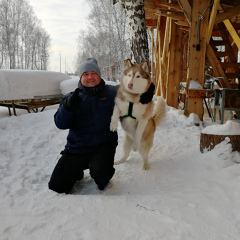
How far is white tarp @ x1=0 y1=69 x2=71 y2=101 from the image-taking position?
5.63 meters

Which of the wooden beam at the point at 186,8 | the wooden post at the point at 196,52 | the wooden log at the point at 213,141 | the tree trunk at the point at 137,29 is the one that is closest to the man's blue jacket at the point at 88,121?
the wooden log at the point at 213,141

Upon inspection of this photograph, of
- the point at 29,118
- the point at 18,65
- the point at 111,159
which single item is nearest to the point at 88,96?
the point at 111,159

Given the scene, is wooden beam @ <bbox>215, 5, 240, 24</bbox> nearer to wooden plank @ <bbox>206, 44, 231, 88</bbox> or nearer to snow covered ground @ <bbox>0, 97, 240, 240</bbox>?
wooden plank @ <bbox>206, 44, 231, 88</bbox>

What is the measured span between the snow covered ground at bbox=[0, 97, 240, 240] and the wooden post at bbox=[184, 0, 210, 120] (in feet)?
4.90

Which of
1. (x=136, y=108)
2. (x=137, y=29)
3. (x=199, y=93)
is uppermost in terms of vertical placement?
(x=137, y=29)

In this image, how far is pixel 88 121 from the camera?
2.31 m

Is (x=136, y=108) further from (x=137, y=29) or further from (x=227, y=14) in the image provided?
(x=227, y=14)

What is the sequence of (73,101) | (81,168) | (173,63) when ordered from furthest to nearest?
1. (173,63)
2. (81,168)
3. (73,101)

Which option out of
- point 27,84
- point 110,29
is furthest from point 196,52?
point 110,29

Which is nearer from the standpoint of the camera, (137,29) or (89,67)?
(89,67)

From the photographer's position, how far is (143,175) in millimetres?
2441

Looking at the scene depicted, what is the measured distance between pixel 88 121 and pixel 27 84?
460 cm

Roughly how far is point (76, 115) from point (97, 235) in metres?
1.29

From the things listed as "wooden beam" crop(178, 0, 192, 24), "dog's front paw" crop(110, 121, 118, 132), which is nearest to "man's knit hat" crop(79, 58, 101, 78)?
"dog's front paw" crop(110, 121, 118, 132)
